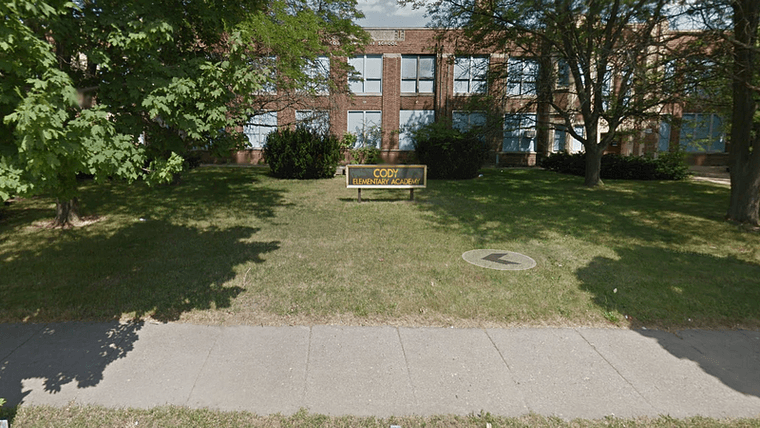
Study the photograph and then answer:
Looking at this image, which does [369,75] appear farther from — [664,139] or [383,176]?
[664,139]

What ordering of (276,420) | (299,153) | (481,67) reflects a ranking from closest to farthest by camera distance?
1. (276,420)
2. (481,67)
3. (299,153)

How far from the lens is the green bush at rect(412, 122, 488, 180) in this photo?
18875mm

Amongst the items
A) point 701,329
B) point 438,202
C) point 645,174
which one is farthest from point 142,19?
point 645,174

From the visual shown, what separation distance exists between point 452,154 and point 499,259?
1243cm

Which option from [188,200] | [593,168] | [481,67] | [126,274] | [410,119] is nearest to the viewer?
[126,274]

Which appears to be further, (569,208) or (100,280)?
(569,208)

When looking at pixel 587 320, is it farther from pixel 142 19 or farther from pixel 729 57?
pixel 729 57

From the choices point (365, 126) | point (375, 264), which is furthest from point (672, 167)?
point (375, 264)

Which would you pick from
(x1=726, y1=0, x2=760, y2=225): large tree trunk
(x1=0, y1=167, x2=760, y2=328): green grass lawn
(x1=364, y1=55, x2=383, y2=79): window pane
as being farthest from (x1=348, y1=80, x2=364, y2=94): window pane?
(x1=726, y1=0, x2=760, y2=225): large tree trunk

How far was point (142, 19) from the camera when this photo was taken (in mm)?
4008

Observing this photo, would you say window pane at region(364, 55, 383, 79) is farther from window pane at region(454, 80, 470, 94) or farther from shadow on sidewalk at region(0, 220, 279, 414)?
shadow on sidewalk at region(0, 220, 279, 414)

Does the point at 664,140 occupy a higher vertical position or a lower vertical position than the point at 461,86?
lower

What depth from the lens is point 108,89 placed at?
4262mm

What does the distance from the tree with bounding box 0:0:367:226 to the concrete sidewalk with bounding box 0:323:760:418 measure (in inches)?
68.5
